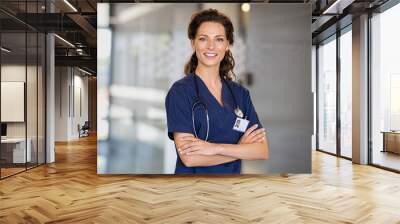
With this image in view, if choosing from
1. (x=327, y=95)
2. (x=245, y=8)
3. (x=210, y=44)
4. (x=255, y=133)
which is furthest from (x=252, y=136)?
(x=327, y=95)

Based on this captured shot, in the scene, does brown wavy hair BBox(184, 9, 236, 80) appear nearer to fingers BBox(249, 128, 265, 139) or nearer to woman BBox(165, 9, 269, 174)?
woman BBox(165, 9, 269, 174)

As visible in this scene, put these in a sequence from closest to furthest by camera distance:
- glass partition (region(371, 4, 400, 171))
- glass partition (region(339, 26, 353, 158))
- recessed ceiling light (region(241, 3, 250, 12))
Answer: recessed ceiling light (region(241, 3, 250, 12)) → glass partition (region(371, 4, 400, 171)) → glass partition (region(339, 26, 353, 158))

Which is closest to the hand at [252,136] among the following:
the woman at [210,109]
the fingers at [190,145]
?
the woman at [210,109]

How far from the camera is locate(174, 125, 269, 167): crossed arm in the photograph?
0.86 metres

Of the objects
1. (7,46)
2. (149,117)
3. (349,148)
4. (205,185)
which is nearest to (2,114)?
(7,46)

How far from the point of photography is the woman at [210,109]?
2.81ft

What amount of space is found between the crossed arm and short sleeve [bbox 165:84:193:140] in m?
0.01

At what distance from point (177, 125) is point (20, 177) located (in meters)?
7.00

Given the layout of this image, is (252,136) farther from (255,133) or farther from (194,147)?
(194,147)

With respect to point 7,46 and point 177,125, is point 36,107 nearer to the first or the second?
point 7,46

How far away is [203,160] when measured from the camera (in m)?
→ 0.88

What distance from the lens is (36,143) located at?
8203 millimetres

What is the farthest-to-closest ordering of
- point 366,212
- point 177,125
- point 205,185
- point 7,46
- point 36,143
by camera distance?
point 36,143
point 7,46
point 205,185
point 366,212
point 177,125

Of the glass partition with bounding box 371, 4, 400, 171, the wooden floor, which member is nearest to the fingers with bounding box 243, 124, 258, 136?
the wooden floor
